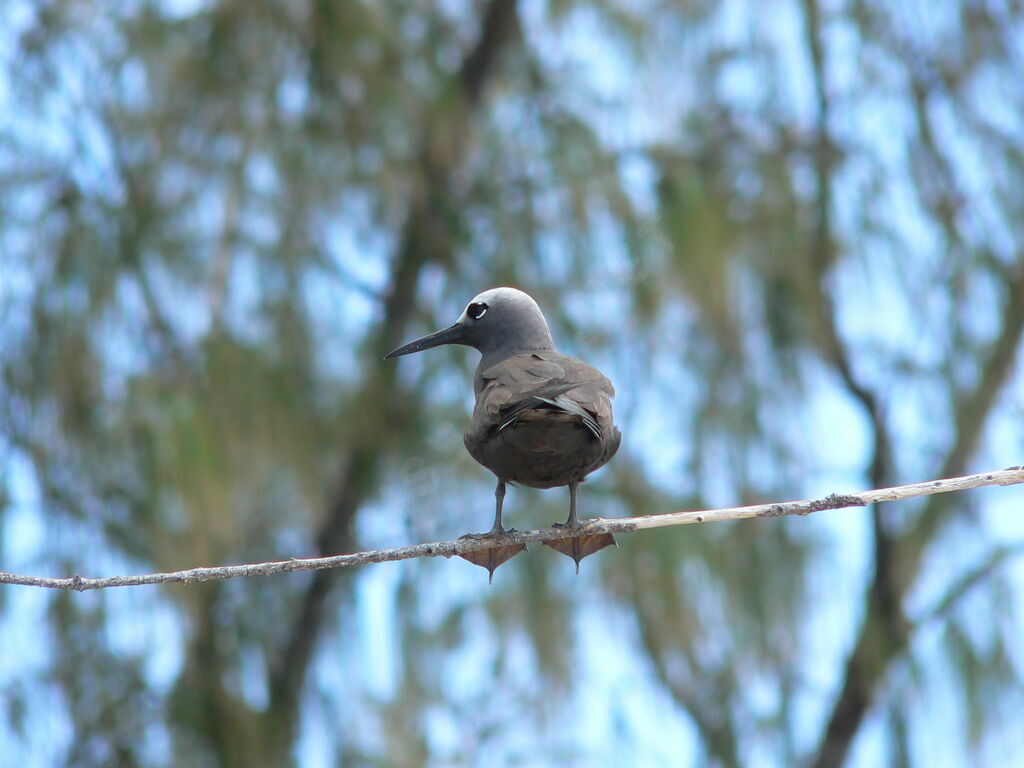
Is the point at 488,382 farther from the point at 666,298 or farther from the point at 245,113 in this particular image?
the point at 245,113

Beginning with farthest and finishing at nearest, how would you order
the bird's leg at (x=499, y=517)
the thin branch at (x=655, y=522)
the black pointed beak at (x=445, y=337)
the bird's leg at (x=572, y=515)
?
1. the black pointed beak at (x=445, y=337)
2. the bird's leg at (x=499, y=517)
3. the bird's leg at (x=572, y=515)
4. the thin branch at (x=655, y=522)

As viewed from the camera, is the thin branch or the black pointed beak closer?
the thin branch

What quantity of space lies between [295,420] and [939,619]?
7.51 feet

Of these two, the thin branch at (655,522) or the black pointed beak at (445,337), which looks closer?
the thin branch at (655,522)

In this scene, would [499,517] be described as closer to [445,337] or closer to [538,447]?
[538,447]

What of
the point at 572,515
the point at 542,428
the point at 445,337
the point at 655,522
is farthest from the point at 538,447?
the point at 445,337

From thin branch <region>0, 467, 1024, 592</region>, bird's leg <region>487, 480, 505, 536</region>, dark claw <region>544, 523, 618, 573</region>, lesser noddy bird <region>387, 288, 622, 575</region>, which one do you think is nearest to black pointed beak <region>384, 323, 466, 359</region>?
lesser noddy bird <region>387, 288, 622, 575</region>

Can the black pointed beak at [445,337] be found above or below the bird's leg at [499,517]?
above

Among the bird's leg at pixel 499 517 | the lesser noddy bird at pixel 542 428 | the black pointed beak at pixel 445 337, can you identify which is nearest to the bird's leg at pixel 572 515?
the lesser noddy bird at pixel 542 428

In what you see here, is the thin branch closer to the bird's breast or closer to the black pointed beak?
the bird's breast

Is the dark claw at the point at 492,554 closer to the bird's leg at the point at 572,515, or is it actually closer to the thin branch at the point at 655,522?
the bird's leg at the point at 572,515

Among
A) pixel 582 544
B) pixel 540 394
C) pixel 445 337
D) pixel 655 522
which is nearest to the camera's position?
pixel 655 522

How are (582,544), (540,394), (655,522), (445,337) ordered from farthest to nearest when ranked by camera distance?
(445,337)
(582,544)
(540,394)
(655,522)

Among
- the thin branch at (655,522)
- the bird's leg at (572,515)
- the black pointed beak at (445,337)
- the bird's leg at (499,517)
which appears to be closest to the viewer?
the thin branch at (655,522)
